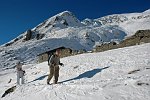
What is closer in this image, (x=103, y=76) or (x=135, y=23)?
(x=103, y=76)

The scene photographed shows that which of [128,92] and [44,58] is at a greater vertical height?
[44,58]

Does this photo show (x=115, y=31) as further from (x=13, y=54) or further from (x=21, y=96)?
(x=21, y=96)

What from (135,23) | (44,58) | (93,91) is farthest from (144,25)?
(93,91)

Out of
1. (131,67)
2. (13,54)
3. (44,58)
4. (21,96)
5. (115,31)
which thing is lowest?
(21,96)

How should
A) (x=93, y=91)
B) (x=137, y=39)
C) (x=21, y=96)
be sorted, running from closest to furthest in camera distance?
(x=93, y=91) → (x=21, y=96) → (x=137, y=39)

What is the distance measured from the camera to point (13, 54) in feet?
315

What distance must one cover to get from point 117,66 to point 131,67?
1.35 m

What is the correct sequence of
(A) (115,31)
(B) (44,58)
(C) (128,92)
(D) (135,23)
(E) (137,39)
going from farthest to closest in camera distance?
(D) (135,23) < (A) (115,31) < (B) (44,58) < (E) (137,39) < (C) (128,92)

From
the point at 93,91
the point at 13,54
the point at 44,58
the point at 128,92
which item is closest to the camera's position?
the point at 128,92

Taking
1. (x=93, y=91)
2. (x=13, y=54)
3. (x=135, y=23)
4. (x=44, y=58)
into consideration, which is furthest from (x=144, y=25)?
(x=93, y=91)

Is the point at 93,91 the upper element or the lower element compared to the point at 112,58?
lower

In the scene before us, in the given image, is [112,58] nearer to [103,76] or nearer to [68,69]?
[68,69]

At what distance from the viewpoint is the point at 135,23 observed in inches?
Answer: 7692

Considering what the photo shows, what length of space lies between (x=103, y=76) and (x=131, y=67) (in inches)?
77.6
